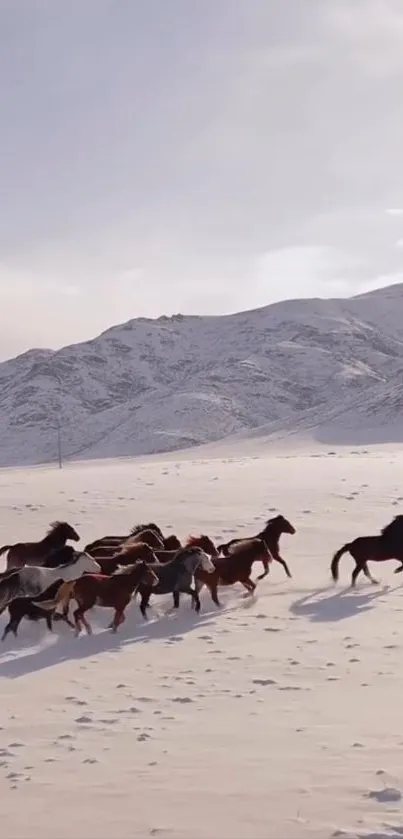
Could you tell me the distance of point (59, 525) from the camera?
1276cm

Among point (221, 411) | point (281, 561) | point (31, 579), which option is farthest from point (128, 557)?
point (221, 411)

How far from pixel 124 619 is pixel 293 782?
16.7 feet

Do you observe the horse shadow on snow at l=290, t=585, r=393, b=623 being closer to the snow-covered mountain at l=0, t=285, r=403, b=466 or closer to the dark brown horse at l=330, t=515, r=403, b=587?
the dark brown horse at l=330, t=515, r=403, b=587

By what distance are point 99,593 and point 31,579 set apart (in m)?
1.12

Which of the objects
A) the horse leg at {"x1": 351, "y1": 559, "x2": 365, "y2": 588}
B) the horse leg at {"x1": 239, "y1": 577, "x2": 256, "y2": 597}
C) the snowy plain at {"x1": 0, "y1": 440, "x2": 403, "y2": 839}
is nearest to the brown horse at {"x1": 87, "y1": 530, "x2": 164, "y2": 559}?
the snowy plain at {"x1": 0, "y1": 440, "x2": 403, "y2": 839}

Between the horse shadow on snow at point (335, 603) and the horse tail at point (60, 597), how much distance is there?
3.05 m

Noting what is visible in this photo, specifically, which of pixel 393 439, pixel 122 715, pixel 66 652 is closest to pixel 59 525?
pixel 66 652

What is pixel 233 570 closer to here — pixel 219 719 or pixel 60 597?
pixel 60 597

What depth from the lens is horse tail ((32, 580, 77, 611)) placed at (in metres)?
9.55

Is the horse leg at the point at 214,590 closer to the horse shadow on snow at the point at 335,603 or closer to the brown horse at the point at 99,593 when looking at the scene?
the horse shadow on snow at the point at 335,603

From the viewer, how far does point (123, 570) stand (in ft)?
33.3

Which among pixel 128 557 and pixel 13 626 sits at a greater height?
pixel 128 557

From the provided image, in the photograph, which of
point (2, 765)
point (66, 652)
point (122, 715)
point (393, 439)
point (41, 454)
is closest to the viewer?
point (2, 765)

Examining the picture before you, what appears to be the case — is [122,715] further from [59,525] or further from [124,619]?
[59,525]
